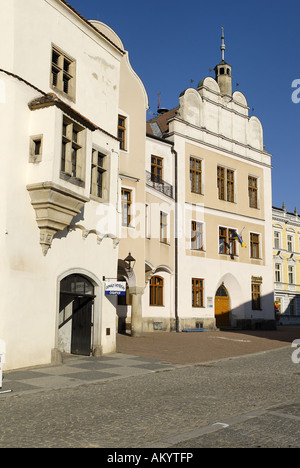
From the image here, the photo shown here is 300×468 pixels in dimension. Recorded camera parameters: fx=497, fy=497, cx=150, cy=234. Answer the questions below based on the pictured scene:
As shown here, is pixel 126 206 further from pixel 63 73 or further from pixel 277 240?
pixel 277 240

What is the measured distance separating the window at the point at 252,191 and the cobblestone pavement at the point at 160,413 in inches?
1038

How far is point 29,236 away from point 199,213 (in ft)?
68.4

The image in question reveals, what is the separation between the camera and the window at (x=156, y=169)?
30597mm

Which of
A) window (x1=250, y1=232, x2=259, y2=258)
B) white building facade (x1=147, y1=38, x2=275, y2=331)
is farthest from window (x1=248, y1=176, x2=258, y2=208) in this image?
window (x1=250, y1=232, x2=259, y2=258)

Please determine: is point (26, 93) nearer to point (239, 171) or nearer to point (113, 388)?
point (113, 388)

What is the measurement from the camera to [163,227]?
30.2m

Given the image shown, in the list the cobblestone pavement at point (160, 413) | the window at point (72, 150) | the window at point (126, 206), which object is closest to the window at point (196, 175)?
the window at point (126, 206)

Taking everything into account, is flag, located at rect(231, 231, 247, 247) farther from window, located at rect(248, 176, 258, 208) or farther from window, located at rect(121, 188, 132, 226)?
window, located at rect(121, 188, 132, 226)

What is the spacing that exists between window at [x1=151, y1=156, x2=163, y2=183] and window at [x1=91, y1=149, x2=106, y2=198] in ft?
43.1

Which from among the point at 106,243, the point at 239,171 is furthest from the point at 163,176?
the point at 106,243

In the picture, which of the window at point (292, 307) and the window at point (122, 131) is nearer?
the window at point (122, 131)

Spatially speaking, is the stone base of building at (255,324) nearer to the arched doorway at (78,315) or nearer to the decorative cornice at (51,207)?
the arched doorway at (78,315)

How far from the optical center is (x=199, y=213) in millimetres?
33125

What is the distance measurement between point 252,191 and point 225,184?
12.0 feet
